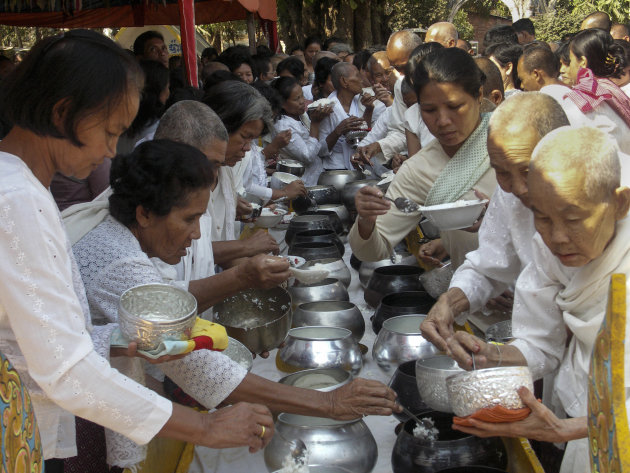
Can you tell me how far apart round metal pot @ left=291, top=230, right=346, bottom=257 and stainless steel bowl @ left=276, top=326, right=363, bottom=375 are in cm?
123

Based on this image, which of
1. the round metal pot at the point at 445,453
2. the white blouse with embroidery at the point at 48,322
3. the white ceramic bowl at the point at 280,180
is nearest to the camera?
the white blouse with embroidery at the point at 48,322

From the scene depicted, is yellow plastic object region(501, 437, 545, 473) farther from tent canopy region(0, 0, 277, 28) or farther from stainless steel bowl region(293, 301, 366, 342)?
tent canopy region(0, 0, 277, 28)

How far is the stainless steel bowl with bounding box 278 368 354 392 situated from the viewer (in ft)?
7.39

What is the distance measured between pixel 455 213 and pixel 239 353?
0.99 metres

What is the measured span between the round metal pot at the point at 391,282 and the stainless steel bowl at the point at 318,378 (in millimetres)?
833

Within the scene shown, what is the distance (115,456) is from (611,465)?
4.51 feet

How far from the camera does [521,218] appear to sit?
2.41 metres

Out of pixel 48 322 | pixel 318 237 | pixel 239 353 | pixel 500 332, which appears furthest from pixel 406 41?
pixel 48 322

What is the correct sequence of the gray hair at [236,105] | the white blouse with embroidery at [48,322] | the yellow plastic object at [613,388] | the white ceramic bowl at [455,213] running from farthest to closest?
the gray hair at [236,105] < the white ceramic bowl at [455,213] < the white blouse with embroidery at [48,322] < the yellow plastic object at [613,388]

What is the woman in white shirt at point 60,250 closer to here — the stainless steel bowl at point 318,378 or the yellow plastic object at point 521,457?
the stainless steel bowl at point 318,378

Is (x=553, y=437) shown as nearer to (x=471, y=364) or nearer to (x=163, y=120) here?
(x=471, y=364)

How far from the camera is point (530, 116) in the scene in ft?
6.86

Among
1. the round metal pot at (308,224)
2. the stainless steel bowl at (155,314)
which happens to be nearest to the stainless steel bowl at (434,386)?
the stainless steel bowl at (155,314)

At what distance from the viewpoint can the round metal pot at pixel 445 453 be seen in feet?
5.77
